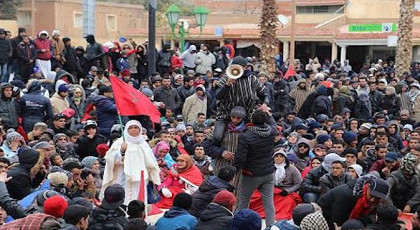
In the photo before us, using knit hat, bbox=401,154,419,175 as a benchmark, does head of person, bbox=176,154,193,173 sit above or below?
below

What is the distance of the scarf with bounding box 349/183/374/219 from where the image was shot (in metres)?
7.77

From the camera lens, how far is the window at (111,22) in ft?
149

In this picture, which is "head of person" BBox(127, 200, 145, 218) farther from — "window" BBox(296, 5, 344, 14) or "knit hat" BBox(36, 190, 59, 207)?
"window" BBox(296, 5, 344, 14)

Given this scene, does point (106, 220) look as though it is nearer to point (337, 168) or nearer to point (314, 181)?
point (337, 168)

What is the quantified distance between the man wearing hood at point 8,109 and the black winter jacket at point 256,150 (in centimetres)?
501

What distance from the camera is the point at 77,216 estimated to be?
272 inches

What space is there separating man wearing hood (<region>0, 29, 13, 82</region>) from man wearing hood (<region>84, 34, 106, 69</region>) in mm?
2111

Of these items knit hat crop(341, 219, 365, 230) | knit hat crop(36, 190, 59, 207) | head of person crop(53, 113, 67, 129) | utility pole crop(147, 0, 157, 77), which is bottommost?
knit hat crop(341, 219, 365, 230)

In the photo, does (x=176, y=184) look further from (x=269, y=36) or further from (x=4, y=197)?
(x=269, y=36)

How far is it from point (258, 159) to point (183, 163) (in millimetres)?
1883

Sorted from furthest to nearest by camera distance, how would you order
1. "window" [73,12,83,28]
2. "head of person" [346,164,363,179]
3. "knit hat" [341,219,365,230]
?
1. "window" [73,12,83,28]
2. "head of person" [346,164,363,179]
3. "knit hat" [341,219,365,230]

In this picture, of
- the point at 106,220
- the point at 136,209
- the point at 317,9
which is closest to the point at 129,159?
the point at 136,209

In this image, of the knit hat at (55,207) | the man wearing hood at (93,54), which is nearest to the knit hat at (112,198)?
the knit hat at (55,207)

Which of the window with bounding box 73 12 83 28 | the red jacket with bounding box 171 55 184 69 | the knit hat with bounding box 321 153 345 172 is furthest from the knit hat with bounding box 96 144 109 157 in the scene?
the window with bounding box 73 12 83 28
